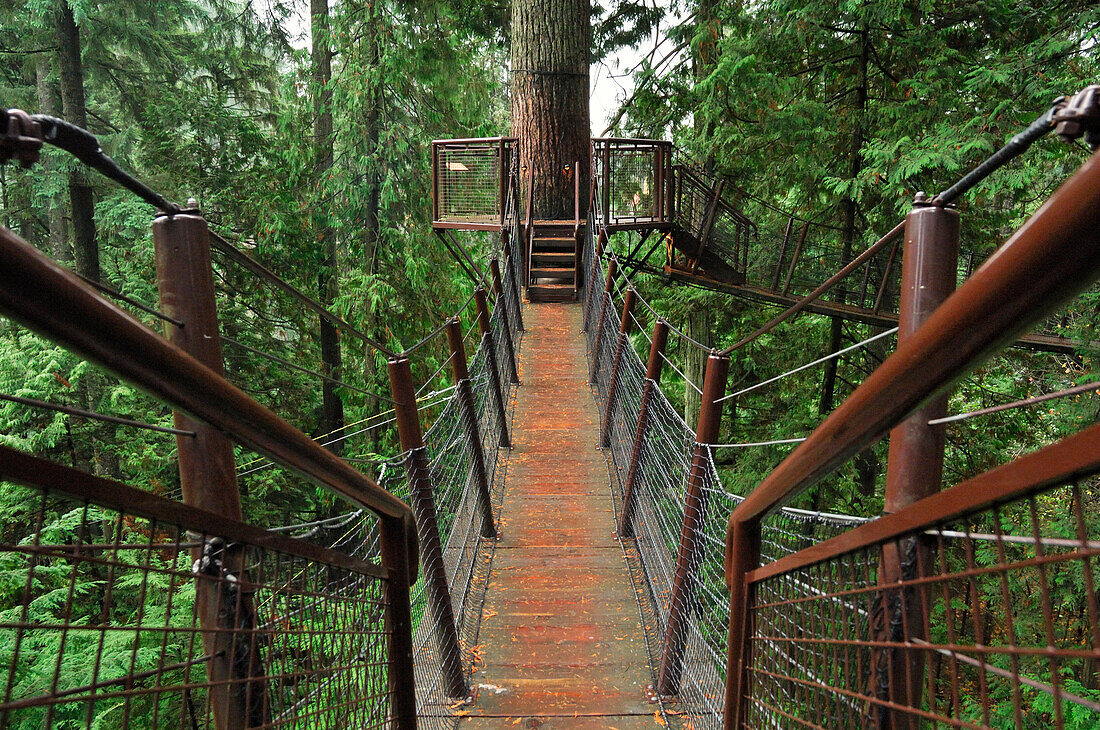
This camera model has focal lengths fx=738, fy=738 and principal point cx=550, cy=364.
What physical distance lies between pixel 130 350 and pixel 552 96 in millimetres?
10214

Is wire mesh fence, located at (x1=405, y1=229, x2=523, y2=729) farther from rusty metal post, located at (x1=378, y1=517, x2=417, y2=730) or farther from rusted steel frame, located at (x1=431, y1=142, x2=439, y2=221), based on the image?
rusted steel frame, located at (x1=431, y1=142, x2=439, y2=221)

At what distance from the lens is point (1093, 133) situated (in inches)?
41.9

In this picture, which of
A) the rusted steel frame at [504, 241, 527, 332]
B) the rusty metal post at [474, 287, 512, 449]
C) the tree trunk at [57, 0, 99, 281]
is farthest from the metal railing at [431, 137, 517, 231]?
the tree trunk at [57, 0, 99, 281]

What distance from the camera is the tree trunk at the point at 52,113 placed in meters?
11.0

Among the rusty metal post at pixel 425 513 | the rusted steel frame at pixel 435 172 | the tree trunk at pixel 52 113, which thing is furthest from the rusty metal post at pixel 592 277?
the tree trunk at pixel 52 113

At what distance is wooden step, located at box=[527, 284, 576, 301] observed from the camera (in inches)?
398

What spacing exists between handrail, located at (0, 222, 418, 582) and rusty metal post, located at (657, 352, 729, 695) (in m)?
1.77

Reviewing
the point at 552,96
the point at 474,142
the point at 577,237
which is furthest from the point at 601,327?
the point at 552,96

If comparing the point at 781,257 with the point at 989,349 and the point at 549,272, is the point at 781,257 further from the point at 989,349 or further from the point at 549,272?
the point at 989,349

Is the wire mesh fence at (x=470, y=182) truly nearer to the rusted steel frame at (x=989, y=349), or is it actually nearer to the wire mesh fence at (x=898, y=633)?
the wire mesh fence at (x=898, y=633)

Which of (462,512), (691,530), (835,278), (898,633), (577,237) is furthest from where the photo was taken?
(577,237)

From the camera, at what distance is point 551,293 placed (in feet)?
33.4

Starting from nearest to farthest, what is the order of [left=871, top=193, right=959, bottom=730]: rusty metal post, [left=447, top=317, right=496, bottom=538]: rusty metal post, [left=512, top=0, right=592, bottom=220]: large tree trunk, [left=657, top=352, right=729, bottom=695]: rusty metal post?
[left=871, top=193, right=959, bottom=730]: rusty metal post < [left=657, top=352, right=729, bottom=695]: rusty metal post < [left=447, top=317, right=496, bottom=538]: rusty metal post < [left=512, top=0, right=592, bottom=220]: large tree trunk

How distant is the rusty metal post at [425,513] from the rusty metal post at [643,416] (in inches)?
55.1
